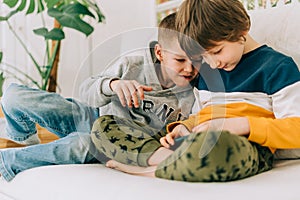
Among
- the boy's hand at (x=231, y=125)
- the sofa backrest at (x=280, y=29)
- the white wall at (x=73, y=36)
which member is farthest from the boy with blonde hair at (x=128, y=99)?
the white wall at (x=73, y=36)

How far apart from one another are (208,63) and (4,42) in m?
1.66

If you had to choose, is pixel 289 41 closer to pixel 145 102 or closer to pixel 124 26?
pixel 145 102

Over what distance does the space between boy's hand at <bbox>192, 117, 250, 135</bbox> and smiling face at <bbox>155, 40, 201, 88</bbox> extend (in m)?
0.13

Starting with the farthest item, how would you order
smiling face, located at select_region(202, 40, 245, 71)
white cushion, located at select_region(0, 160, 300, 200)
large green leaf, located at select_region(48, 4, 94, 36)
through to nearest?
1. large green leaf, located at select_region(48, 4, 94, 36)
2. smiling face, located at select_region(202, 40, 245, 71)
3. white cushion, located at select_region(0, 160, 300, 200)

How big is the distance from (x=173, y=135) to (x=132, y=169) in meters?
0.11

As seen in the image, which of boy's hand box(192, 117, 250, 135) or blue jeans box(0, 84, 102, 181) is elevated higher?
boy's hand box(192, 117, 250, 135)

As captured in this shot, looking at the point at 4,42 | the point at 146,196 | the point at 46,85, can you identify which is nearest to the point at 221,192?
the point at 146,196

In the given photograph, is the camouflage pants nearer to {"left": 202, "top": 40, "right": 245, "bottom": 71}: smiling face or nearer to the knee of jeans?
{"left": 202, "top": 40, "right": 245, "bottom": 71}: smiling face

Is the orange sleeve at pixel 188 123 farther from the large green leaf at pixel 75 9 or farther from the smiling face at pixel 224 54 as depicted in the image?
the large green leaf at pixel 75 9

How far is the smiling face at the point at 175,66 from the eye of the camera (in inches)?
40.6

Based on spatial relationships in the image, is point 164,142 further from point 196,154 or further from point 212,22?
point 212,22

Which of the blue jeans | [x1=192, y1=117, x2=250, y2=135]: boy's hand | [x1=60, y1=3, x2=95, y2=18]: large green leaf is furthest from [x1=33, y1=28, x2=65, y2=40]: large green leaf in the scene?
[x1=192, y1=117, x2=250, y2=135]: boy's hand

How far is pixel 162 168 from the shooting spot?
0.93 metres

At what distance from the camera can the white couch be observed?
2.64 feet
